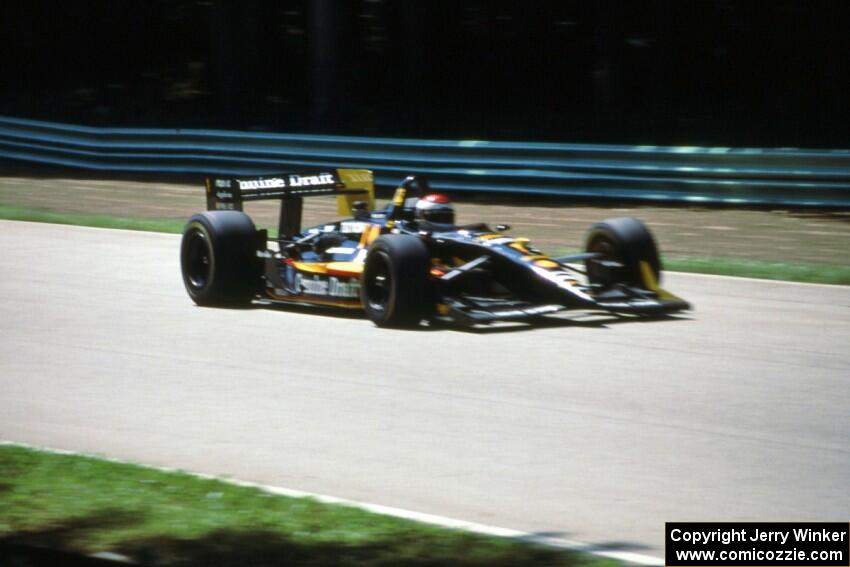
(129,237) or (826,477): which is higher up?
(129,237)

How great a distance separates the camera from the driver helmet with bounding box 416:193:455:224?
1130 centimetres

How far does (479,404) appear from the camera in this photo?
8094 mm

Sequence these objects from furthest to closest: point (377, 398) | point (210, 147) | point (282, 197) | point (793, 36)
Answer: point (793, 36), point (210, 147), point (282, 197), point (377, 398)

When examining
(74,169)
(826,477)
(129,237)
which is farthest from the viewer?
(74,169)

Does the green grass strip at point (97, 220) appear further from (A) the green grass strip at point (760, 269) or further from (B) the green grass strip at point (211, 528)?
(B) the green grass strip at point (211, 528)

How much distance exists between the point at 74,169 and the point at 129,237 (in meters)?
9.44

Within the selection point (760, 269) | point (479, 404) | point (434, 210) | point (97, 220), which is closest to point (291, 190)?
point (434, 210)

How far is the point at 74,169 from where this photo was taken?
25484 millimetres

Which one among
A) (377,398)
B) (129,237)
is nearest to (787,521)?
(377,398)

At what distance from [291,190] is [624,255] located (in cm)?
310

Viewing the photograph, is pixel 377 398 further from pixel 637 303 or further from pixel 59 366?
pixel 637 303

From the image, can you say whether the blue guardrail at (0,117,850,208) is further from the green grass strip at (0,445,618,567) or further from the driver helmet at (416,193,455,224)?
the green grass strip at (0,445,618,567)

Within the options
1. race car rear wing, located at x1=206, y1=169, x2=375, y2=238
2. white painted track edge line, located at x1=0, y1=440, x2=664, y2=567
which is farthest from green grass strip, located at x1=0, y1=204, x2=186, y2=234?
white painted track edge line, located at x1=0, y1=440, x2=664, y2=567

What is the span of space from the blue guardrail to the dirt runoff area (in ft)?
0.77
